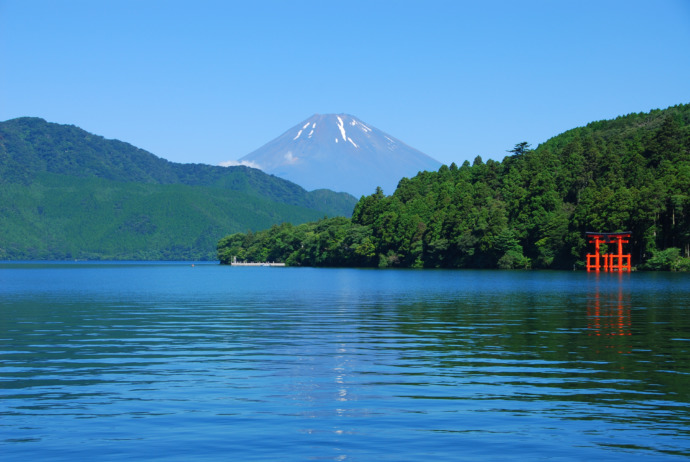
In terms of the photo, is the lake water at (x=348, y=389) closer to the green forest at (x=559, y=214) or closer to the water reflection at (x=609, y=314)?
the water reflection at (x=609, y=314)

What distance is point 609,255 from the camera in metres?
127

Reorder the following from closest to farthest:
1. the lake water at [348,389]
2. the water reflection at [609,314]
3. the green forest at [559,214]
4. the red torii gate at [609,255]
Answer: the lake water at [348,389]
the water reflection at [609,314]
the red torii gate at [609,255]
the green forest at [559,214]

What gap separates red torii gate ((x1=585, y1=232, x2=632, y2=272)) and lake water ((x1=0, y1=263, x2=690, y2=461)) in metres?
88.7

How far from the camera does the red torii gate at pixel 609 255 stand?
409ft

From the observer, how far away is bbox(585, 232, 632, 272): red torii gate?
409 feet

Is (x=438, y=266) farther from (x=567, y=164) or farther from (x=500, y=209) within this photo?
(x=567, y=164)

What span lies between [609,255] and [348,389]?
11541 cm

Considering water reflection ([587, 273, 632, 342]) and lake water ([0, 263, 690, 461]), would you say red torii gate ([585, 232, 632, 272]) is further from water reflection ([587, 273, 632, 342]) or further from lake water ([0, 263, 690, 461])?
lake water ([0, 263, 690, 461])

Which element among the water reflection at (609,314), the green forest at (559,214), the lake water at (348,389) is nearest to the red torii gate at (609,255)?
the green forest at (559,214)

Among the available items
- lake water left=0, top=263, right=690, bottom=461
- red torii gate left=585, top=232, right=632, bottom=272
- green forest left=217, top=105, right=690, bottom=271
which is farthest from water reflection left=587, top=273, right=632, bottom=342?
green forest left=217, top=105, right=690, bottom=271

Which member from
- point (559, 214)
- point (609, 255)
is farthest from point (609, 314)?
point (559, 214)

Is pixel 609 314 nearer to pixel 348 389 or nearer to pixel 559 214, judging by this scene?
pixel 348 389

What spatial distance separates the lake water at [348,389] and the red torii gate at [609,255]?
8870cm

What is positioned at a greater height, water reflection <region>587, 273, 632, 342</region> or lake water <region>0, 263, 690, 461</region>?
water reflection <region>587, 273, 632, 342</region>
